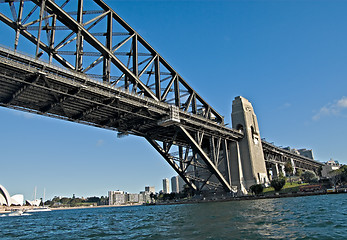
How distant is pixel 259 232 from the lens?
43.1ft

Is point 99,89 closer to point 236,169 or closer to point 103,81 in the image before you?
point 103,81

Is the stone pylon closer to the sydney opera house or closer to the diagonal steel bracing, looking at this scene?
the diagonal steel bracing

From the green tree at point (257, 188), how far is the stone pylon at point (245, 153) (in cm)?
303

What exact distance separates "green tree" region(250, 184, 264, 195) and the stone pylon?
3030 mm

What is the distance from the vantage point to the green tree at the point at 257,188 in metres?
63.9

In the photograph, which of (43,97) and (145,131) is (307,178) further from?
(43,97)

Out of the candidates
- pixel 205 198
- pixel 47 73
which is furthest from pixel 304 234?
pixel 205 198

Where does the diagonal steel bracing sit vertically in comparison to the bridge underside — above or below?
below

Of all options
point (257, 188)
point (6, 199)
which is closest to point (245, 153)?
point (257, 188)

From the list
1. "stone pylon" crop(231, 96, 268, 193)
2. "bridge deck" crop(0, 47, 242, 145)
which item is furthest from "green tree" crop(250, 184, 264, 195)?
"bridge deck" crop(0, 47, 242, 145)

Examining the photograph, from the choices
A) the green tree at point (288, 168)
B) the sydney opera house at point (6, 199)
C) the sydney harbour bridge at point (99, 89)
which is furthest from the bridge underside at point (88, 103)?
the sydney opera house at point (6, 199)

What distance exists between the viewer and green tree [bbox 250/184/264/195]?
6394 centimetres

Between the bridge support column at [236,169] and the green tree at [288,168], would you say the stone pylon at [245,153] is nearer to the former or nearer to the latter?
the bridge support column at [236,169]

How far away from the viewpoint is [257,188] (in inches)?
2525
